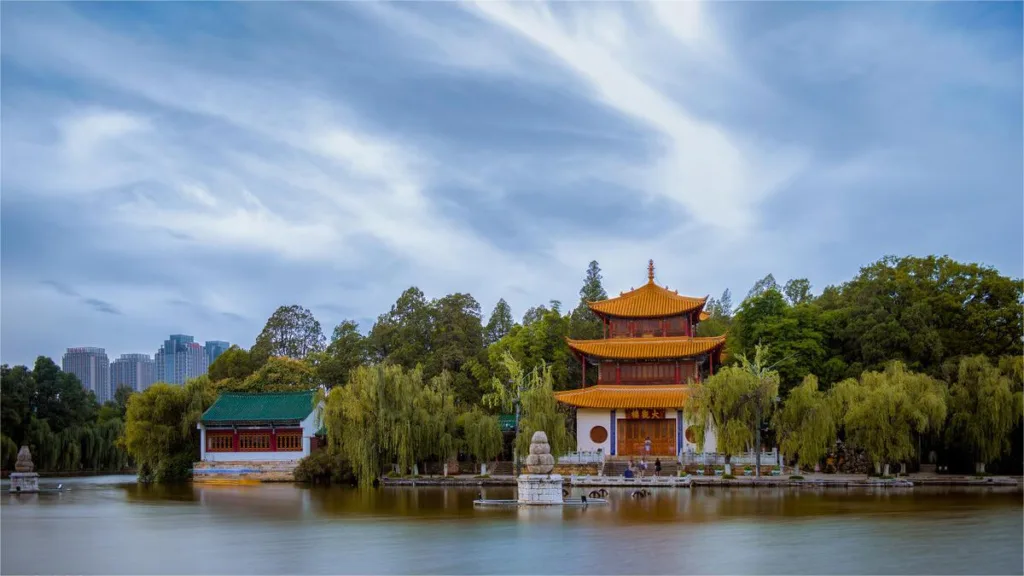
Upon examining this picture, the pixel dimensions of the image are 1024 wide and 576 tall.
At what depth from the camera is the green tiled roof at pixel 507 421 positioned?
1608 inches

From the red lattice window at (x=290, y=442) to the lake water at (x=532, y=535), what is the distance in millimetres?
12202

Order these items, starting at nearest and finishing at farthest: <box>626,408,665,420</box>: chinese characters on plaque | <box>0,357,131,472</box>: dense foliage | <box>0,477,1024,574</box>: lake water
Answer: <box>0,477,1024,574</box>: lake water
<box>626,408,665,420</box>: chinese characters on plaque
<box>0,357,131,472</box>: dense foliage

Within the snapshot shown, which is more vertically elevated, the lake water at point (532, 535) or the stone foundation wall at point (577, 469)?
the lake water at point (532, 535)

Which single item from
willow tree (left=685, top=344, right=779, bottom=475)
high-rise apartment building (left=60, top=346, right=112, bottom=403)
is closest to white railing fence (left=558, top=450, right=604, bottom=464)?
willow tree (left=685, top=344, right=779, bottom=475)

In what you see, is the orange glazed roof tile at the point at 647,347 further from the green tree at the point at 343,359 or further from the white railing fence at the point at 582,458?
the green tree at the point at 343,359

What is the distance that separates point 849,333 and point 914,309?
2633 millimetres

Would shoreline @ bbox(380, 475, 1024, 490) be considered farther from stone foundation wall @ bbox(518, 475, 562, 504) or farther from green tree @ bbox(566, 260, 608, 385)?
green tree @ bbox(566, 260, 608, 385)

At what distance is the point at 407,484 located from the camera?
34969 millimetres

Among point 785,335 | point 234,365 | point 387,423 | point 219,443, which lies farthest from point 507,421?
point 234,365

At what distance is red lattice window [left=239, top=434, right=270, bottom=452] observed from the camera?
41156 millimetres

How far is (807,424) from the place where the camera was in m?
32.0

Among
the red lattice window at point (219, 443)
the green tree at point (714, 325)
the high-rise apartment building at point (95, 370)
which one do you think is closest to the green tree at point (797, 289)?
the green tree at point (714, 325)

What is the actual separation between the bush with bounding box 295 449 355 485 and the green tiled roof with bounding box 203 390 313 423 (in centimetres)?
223

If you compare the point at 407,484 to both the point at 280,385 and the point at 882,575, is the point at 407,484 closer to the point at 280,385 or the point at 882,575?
the point at 280,385
